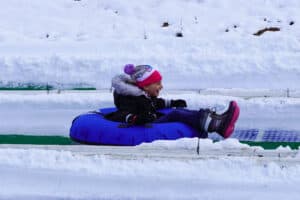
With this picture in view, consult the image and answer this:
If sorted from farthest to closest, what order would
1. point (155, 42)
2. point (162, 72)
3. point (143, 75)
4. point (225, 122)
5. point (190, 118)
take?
point (155, 42) → point (162, 72) → point (143, 75) → point (190, 118) → point (225, 122)

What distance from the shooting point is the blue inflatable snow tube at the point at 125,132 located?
512cm

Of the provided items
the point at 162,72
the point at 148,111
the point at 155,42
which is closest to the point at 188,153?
the point at 148,111

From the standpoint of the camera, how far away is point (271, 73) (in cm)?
757

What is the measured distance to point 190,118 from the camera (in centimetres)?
527

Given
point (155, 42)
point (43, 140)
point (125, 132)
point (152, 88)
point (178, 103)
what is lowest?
point (43, 140)

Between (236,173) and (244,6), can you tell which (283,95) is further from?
(244,6)

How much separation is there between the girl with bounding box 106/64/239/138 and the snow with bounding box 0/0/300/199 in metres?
0.79

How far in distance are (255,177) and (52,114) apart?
2981 mm

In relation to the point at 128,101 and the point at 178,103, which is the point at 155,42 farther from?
the point at 128,101

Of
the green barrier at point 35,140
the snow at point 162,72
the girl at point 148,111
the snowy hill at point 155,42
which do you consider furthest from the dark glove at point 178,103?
the snowy hill at point 155,42

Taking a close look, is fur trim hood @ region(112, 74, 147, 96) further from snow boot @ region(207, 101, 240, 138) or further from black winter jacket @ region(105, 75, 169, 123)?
snow boot @ region(207, 101, 240, 138)

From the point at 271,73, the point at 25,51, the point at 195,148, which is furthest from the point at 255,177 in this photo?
the point at 25,51

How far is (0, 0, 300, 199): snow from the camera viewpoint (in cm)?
391

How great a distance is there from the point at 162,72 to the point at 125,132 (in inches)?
107
